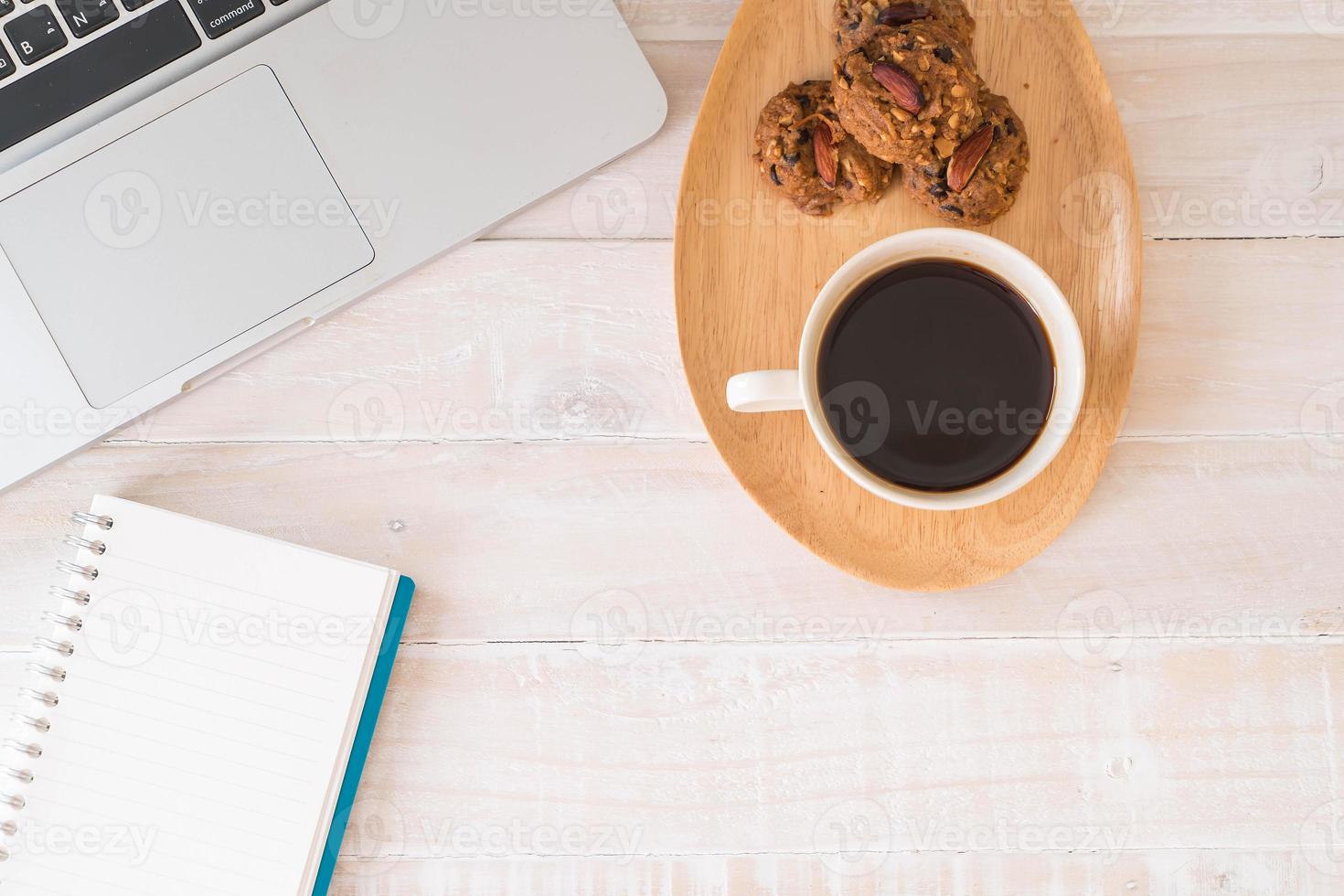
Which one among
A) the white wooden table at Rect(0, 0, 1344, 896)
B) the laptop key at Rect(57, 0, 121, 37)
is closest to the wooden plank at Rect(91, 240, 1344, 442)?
the white wooden table at Rect(0, 0, 1344, 896)

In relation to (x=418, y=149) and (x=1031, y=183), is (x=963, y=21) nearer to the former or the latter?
A: (x=1031, y=183)

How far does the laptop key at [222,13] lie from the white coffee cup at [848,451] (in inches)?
16.8

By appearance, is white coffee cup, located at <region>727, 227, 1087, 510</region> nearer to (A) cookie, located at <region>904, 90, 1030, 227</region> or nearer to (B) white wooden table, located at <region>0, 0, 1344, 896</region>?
(A) cookie, located at <region>904, 90, 1030, 227</region>

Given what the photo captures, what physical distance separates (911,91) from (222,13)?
463mm

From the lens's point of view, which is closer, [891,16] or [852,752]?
[891,16]

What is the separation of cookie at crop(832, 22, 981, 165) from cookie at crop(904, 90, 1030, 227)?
1cm

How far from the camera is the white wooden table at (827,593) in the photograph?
689mm

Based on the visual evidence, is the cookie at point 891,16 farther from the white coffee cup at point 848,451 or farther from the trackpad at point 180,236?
the trackpad at point 180,236

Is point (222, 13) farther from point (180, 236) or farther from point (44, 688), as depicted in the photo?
point (44, 688)

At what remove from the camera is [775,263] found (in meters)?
0.64

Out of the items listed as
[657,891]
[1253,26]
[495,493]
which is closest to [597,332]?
[495,493]

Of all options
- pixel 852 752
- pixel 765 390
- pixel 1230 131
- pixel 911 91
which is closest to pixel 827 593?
pixel 852 752

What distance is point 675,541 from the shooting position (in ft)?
2.31

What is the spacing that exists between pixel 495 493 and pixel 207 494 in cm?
21
